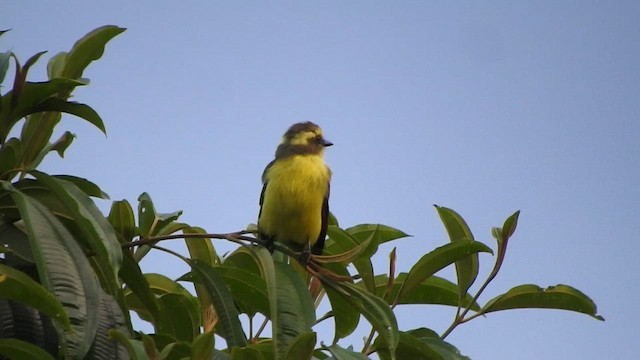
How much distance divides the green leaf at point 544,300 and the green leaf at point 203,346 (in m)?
1.41

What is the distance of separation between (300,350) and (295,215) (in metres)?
2.64

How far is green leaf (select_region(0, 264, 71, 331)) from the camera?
7.43 ft

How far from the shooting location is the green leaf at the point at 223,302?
118 inches

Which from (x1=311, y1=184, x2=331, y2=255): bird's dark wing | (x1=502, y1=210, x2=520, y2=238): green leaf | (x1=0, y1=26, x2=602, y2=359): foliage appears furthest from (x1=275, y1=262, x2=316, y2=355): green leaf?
(x1=311, y1=184, x2=331, y2=255): bird's dark wing

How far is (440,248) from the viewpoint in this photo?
3359 mm

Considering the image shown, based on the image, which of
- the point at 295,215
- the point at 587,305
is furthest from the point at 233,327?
the point at 295,215

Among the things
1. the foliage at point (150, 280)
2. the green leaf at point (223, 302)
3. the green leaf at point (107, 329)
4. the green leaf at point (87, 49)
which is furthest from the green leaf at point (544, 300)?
the green leaf at point (87, 49)

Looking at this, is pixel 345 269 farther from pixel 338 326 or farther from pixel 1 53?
pixel 1 53

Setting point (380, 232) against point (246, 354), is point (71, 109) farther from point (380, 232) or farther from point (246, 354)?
point (380, 232)

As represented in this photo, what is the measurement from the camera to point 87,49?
332 cm

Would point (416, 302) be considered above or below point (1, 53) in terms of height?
below

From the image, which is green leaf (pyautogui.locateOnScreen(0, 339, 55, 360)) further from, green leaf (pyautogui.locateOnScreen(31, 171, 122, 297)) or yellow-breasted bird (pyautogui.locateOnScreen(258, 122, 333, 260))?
yellow-breasted bird (pyautogui.locateOnScreen(258, 122, 333, 260))

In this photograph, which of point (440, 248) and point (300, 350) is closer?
point (300, 350)

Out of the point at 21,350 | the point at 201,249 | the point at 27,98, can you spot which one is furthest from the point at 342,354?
the point at 27,98
